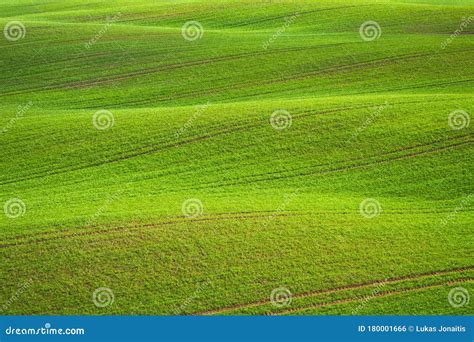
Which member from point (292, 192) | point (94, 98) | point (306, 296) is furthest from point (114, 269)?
point (94, 98)

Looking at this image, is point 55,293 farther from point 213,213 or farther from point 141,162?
point 141,162

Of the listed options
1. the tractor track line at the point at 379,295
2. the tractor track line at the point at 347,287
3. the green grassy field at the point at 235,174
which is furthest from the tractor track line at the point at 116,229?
the tractor track line at the point at 379,295

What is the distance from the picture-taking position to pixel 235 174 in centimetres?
2108

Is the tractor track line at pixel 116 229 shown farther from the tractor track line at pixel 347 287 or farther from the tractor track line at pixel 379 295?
the tractor track line at pixel 379 295

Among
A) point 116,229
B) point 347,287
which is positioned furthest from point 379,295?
point 116,229

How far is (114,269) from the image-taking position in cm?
1591

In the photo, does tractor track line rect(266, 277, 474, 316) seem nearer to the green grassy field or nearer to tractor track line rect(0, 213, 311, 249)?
the green grassy field

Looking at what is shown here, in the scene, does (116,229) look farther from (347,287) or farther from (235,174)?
(347,287)

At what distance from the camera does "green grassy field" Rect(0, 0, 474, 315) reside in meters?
15.4

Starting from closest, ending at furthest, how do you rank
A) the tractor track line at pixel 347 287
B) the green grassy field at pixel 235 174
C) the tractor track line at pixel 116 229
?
the tractor track line at pixel 347 287
the green grassy field at pixel 235 174
the tractor track line at pixel 116 229

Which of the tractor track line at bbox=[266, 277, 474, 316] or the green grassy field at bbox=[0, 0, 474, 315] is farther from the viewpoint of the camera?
the green grassy field at bbox=[0, 0, 474, 315]

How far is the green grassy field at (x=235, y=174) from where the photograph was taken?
15414mm

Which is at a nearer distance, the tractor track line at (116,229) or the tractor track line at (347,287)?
the tractor track line at (347,287)

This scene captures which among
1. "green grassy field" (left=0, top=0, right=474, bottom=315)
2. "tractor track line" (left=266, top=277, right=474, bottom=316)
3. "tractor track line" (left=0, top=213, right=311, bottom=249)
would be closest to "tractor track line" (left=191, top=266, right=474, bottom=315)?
"green grassy field" (left=0, top=0, right=474, bottom=315)
